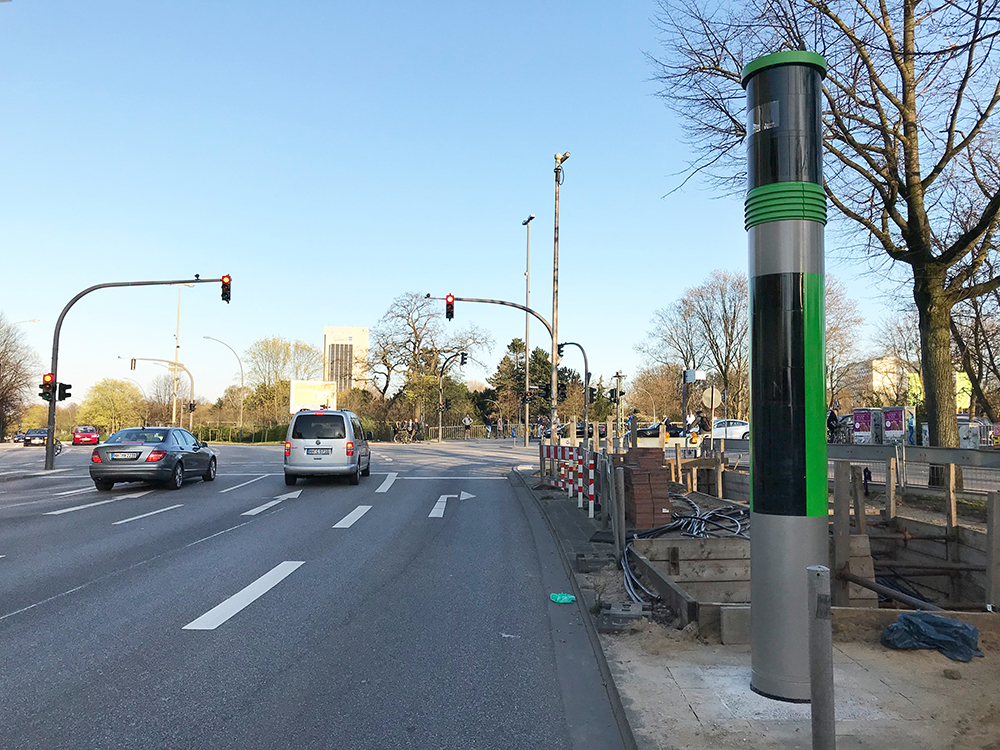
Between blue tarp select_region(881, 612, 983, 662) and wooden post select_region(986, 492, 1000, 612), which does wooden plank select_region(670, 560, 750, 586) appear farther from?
blue tarp select_region(881, 612, 983, 662)

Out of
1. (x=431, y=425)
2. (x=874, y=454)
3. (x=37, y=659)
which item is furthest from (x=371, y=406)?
(x=37, y=659)

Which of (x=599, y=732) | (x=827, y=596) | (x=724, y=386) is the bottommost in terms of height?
(x=599, y=732)

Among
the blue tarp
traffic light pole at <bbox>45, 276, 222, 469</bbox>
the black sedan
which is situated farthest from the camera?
traffic light pole at <bbox>45, 276, 222, 469</bbox>

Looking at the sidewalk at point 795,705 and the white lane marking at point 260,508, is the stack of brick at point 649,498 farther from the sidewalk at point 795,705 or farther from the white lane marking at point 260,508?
the white lane marking at point 260,508

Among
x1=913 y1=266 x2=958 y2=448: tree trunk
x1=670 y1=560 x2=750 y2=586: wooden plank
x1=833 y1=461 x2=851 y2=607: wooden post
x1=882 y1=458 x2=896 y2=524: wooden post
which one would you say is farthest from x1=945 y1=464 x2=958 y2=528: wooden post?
x1=913 y1=266 x2=958 y2=448: tree trunk

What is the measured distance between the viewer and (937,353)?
15258mm

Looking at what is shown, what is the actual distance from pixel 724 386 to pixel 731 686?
50.8 metres

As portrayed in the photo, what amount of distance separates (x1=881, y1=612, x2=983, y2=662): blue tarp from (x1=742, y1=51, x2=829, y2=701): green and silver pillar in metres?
1.25

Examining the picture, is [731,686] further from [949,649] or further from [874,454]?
[874,454]

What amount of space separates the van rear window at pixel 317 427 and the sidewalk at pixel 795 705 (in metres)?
14.6

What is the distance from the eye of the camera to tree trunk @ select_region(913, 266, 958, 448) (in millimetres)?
15148

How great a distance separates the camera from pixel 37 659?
5348 millimetres

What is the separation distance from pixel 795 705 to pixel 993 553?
3889mm

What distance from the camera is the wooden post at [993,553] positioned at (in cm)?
690
